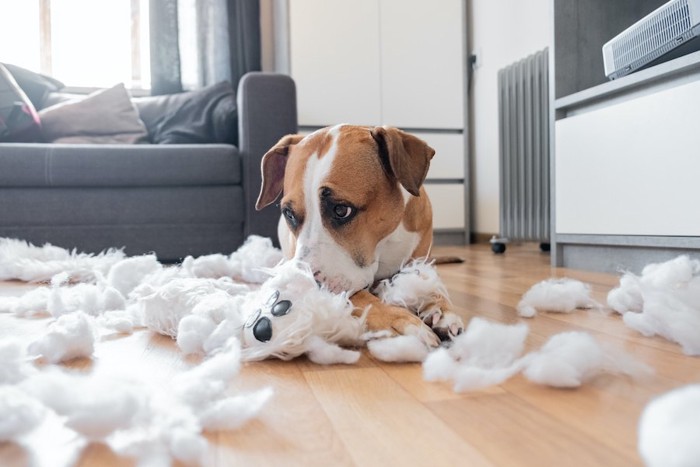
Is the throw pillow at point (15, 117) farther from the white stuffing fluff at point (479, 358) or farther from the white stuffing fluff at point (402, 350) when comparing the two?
the white stuffing fluff at point (479, 358)

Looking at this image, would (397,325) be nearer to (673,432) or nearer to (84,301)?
(673,432)

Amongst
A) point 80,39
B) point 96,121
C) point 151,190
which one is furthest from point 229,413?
point 80,39

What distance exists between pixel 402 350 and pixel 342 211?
370 millimetres

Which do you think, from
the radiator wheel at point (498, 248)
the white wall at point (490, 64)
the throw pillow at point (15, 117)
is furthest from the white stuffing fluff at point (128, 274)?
the white wall at point (490, 64)

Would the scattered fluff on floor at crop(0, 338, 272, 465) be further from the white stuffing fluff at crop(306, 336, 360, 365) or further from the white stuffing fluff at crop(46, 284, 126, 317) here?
the white stuffing fluff at crop(46, 284, 126, 317)

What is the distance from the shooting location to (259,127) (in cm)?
269

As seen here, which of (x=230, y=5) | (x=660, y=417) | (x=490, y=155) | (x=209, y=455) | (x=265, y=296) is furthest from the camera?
(x=230, y=5)

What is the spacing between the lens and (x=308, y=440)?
56cm

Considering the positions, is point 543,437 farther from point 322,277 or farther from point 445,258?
point 445,258

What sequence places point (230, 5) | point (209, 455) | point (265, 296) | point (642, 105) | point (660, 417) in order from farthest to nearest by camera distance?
point (230, 5) → point (642, 105) → point (265, 296) → point (209, 455) → point (660, 417)

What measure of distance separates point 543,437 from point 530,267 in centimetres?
184

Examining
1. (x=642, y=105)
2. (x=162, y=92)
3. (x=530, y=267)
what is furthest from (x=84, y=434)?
(x=162, y=92)

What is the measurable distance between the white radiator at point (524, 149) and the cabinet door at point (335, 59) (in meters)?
0.91

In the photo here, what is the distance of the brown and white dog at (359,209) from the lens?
106 cm
